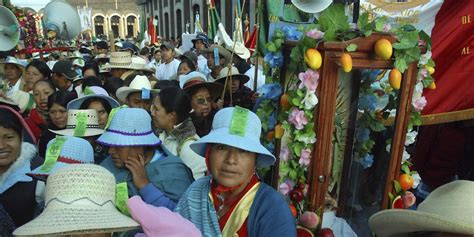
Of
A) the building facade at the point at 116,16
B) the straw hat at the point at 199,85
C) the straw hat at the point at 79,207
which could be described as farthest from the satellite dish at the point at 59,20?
the building facade at the point at 116,16

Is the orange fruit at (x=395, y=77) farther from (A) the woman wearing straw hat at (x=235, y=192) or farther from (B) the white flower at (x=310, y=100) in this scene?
(A) the woman wearing straw hat at (x=235, y=192)

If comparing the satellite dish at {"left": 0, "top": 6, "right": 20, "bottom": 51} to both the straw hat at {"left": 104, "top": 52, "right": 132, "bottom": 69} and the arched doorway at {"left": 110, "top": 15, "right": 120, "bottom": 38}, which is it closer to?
the straw hat at {"left": 104, "top": 52, "right": 132, "bottom": 69}

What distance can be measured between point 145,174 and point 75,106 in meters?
1.40

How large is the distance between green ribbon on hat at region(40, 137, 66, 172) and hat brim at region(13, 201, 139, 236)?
699 mm

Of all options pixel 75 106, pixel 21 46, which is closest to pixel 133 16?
pixel 21 46

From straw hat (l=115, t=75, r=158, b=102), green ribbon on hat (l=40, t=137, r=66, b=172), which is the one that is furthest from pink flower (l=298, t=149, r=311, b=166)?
straw hat (l=115, t=75, r=158, b=102)

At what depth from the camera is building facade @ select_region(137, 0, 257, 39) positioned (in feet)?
61.0

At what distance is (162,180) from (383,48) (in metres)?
1.41

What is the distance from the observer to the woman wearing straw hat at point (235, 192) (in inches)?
62.5

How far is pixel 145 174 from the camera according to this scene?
200 centimetres

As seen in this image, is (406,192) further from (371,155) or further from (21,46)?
(21,46)

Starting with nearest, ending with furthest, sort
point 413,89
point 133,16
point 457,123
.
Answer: point 413,89 → point 457,123 → point 133,16

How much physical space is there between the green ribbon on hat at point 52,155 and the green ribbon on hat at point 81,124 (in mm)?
669

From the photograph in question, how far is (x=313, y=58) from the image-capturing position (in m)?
1.99
